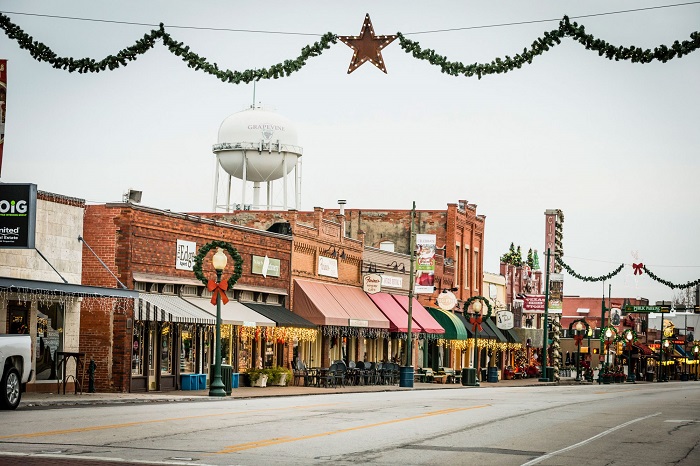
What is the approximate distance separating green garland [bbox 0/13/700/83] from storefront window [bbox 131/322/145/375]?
16.2 metres

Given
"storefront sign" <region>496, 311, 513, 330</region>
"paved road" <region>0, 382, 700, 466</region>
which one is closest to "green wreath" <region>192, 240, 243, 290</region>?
"paved road" <region>0, 382, 700, 466</region>

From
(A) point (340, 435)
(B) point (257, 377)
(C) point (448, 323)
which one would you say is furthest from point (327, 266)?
(A) point (340, 435)

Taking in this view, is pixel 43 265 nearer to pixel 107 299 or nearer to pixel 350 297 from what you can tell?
pixel 107 299

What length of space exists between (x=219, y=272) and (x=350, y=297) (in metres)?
21.6

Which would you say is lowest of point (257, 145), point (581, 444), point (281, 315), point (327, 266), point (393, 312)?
point (581, 444)

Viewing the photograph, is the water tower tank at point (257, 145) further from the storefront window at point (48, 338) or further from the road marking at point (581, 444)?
the road marking at point (581, 444)

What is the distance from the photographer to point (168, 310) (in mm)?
37406

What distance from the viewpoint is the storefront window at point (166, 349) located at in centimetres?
3941

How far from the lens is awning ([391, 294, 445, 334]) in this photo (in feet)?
209

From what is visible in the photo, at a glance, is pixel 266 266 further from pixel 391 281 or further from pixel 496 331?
pixel 496 331

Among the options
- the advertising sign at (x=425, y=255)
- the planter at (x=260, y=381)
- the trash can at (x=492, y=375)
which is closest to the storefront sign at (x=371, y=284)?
the advertising sign at (x=425, y=255)

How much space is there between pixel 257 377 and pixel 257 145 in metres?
17.6

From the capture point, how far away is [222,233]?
4397 cm

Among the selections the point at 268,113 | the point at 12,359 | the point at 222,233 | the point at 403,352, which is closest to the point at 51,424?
the point at 12,359
